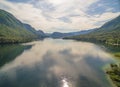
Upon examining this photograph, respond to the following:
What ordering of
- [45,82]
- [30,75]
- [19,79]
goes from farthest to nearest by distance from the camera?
[30,75], [19,79], [45,82]

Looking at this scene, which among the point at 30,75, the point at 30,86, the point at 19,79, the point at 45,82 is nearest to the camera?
the point at 30,86

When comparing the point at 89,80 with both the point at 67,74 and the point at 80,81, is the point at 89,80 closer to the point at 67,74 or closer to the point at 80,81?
the point at 80,81

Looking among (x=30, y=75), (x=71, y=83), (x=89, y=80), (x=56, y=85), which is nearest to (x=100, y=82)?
(x=89, y=80)

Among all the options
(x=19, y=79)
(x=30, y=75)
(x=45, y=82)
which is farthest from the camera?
(x=30, y=75)

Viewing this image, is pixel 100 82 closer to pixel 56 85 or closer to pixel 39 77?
pixel 56 85

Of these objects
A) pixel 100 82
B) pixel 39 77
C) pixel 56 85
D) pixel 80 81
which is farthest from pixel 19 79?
pixel 100 82

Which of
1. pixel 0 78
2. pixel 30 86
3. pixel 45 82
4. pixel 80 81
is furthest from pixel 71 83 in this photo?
pixel 0 78

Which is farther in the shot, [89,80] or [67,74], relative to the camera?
[67,74]

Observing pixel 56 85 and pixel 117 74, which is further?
pixel 117 74

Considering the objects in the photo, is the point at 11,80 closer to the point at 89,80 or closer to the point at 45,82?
the point at 45,82
